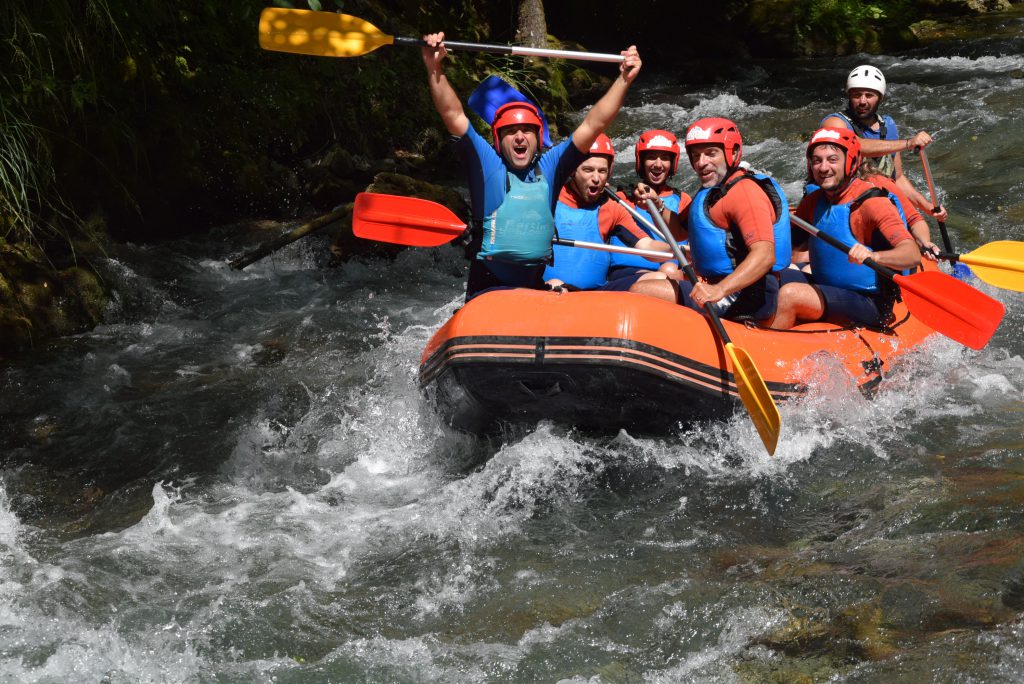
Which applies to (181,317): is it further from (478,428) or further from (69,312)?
(478,428)

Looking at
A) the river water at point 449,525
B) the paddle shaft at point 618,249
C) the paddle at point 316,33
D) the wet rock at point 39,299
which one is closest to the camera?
the river water at point 449,525

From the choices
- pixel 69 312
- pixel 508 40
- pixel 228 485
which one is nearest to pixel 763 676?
pixel 228 485

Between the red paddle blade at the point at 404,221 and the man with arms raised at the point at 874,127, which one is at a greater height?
the man with arms raised at the point at 874,127

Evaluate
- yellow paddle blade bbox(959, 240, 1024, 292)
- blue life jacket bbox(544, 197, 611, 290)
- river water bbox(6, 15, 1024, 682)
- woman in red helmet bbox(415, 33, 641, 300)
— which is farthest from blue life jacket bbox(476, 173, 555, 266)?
yellow paddle blade bbox(959, 240, 1024, 292)

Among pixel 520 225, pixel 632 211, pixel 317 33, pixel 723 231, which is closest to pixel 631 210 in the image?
pixel 632 211

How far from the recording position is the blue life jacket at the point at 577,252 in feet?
18.6

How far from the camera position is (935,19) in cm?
1659

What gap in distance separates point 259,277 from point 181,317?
883 mm

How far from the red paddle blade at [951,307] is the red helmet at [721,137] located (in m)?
0.97

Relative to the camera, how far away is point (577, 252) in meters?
5.70

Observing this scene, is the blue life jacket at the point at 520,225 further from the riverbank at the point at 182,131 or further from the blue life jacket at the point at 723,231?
the riverbank at the point at 182,131

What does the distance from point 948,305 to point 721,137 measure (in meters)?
1.35

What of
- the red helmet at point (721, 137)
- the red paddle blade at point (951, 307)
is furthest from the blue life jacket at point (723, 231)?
the red paddle blade at point (951, 307)

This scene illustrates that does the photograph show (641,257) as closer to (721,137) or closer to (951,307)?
(721,137)
